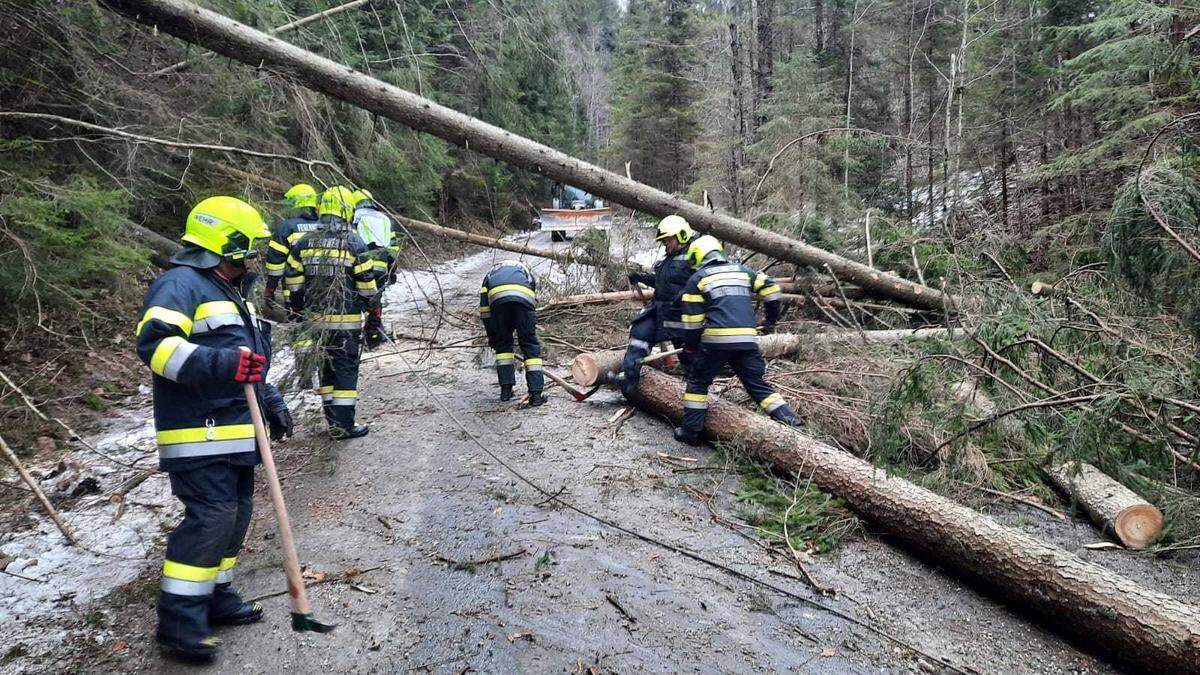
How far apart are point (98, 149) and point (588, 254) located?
577 centimetres

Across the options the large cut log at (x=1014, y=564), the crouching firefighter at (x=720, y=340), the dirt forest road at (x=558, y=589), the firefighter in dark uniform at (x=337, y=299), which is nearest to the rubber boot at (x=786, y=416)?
Result: the crouching firefighter at (x=720, y=340)

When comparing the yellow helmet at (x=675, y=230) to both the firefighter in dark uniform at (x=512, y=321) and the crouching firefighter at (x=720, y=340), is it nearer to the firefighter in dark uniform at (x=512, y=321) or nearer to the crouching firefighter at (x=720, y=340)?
the crouching firefighter at (x=720, y=340)

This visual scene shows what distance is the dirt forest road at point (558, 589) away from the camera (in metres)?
2.81

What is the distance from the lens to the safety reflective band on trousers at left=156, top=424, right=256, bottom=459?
2.75 m

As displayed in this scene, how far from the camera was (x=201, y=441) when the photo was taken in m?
2.79

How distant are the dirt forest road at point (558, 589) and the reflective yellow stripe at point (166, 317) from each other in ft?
4.66

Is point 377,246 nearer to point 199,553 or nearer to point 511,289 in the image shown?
point 511,289

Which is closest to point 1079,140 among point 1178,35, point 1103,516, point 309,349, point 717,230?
point 1178,35

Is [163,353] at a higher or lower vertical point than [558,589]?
higher

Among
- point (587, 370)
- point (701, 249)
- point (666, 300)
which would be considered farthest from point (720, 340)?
point (587, 370)

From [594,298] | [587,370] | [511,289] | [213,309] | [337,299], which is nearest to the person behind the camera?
[213,309]

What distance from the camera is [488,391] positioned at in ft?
23.2

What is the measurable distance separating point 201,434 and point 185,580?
2.03ft

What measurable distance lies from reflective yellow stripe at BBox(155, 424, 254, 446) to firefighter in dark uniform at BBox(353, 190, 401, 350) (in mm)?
2727
